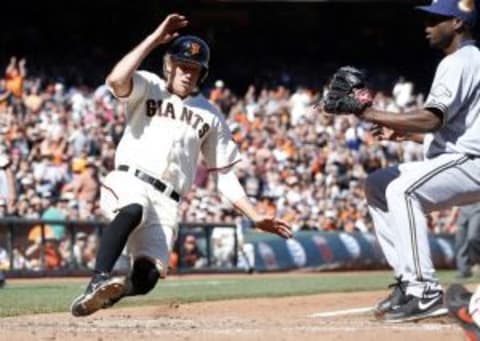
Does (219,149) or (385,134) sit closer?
(219,149)

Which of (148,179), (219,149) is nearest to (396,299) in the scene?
(219,149)

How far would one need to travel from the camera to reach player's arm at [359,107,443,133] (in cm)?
682

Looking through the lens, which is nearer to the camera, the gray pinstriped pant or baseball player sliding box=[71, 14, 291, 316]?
the gray pinstriped pant

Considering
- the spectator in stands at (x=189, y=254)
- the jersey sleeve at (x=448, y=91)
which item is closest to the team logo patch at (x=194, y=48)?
the jersey sleeve at (x=448, y=91)

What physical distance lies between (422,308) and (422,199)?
61 centimetres

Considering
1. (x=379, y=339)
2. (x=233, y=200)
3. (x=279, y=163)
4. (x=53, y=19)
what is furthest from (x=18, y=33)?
(x=379, y=339)

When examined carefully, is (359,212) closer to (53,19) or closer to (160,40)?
(53,19)

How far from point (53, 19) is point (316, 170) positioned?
8607mm

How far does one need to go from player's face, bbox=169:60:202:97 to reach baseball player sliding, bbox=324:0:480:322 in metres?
1.02

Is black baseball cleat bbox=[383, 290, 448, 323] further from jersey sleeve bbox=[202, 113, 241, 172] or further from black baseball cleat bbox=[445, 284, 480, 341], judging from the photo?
jersey sleeve bbox=[202, 113, 241, 172]

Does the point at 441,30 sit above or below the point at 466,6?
below

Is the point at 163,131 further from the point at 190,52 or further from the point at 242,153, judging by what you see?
the point at 242,153

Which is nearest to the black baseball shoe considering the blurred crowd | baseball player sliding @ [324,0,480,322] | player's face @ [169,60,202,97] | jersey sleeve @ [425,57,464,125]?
baseball player sliding @ [324,0,480,322]

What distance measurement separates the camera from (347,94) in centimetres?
697
